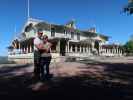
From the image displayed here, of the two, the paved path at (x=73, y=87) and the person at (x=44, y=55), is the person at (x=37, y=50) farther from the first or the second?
the paved path at (x=73, y=87)

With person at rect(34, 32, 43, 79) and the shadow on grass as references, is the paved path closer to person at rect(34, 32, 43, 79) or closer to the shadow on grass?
the shadow on grass

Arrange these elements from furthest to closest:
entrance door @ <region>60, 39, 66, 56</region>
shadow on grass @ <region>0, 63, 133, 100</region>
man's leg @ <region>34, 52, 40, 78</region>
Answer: entrance door @ <region>60, 39, 66, 56</region>, man's leg @ <region>34, 52, 40, 78</region>, shadow on grass @ <region>0, 63, 133, 100</region>

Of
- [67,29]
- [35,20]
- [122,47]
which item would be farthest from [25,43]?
[122,47]

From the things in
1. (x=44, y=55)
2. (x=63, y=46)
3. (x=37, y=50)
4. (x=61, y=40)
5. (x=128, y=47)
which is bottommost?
(x=44, y=55)

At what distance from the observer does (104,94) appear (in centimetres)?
672

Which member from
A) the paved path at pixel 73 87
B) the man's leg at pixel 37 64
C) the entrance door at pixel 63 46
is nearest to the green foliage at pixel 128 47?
the entrance door at pixel 63 46

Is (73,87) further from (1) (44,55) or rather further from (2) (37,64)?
(2) (37,64)

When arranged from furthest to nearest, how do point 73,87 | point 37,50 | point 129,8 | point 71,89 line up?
point 129,8
point 37,50
point 73,87
point 71,89

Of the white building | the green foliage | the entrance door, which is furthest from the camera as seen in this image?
the green foliage

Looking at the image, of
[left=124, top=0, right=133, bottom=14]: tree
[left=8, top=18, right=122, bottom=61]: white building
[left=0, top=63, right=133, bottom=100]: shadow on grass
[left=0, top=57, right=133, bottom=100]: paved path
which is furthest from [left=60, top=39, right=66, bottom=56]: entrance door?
[left=0, top=63, right=133, bottom=100]: shadow on grass

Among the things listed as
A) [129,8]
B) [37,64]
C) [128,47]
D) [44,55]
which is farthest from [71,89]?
[128,47]

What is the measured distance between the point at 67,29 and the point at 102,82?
38445mm

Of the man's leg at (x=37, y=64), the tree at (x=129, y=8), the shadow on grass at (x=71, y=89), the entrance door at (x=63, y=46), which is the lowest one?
the shadow on grass at (x=71, y=89)

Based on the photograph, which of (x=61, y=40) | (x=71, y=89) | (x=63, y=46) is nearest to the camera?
(x=71, y=89)
